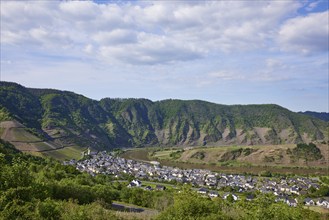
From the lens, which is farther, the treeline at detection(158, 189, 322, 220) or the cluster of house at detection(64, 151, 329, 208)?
the cluster of house at detection(64, 151, 329, 208)

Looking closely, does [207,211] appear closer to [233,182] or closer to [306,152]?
[233,182]

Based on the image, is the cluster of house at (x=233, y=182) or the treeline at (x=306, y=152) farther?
the treeline at (x=306, y=152)

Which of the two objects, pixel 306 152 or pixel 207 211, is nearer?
pixel 207 211

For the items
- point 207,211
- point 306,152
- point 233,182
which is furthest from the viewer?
point 306,152

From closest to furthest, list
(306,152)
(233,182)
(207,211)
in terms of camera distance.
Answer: (207,211)
(233,182)
(306,152)

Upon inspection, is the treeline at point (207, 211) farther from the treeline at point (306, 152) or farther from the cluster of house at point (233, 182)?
the treeline at point (306, 152)

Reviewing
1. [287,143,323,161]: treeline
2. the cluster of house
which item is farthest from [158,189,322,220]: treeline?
[287,143,323,161]: treeline

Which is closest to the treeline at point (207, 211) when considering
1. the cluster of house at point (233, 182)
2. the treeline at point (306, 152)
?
the cluster of house at point (233, 182)

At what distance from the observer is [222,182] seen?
98312 millimetres

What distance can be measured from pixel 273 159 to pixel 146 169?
231 ft

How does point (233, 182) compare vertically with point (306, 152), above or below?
below

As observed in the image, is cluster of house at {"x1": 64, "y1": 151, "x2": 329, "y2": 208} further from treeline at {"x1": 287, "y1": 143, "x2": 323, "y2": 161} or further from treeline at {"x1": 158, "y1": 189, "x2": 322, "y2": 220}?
treeline at {"x1": 158, "y1": 189, "x2": 322, "y2": 220}

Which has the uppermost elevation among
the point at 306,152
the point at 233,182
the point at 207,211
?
the point at 306,152

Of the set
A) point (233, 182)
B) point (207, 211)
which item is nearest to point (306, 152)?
point (233, 182)
